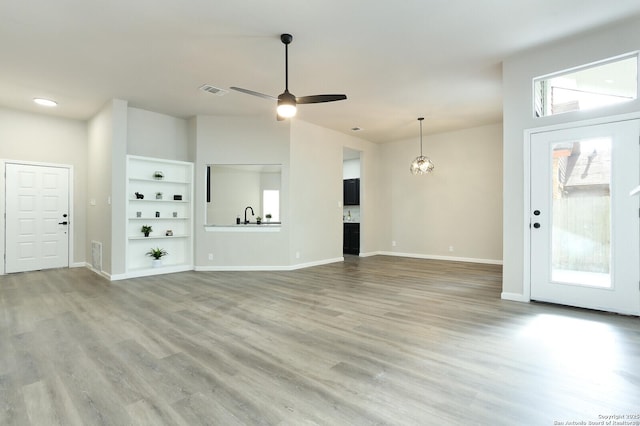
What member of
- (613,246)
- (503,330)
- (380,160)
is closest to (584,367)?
(503,330)

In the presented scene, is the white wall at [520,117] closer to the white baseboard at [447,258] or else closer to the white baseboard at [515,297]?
the white baseboard at [515,297]

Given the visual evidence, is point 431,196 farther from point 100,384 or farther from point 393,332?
point 100,384

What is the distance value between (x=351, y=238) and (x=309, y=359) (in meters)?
6.41

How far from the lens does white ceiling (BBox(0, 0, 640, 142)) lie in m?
3.03

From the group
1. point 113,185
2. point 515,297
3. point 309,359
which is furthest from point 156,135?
point 515,297

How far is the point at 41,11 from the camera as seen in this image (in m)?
3.04

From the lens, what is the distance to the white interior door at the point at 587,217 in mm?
3340

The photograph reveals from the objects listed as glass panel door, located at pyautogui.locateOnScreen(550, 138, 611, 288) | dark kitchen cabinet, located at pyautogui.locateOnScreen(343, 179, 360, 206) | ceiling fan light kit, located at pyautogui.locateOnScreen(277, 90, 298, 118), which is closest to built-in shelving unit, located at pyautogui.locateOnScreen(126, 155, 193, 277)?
ceiling fan light kit, located at pyautogui.locateOnScreen(277, 90, 298, 118)

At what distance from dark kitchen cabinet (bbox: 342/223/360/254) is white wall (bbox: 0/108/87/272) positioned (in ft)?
19.4

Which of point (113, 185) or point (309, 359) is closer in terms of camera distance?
point (309, 359)

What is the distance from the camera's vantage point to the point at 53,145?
6324mm

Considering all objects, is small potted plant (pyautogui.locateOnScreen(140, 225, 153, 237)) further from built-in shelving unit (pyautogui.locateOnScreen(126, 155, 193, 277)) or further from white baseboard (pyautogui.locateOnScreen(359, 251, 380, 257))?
white baseboard (pyautogui.locateOnScreen(359, 251, 380, 257))

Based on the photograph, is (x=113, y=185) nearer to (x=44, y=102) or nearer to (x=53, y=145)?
(x=44, y=102)

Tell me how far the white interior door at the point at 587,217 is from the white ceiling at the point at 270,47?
45.2 inches
